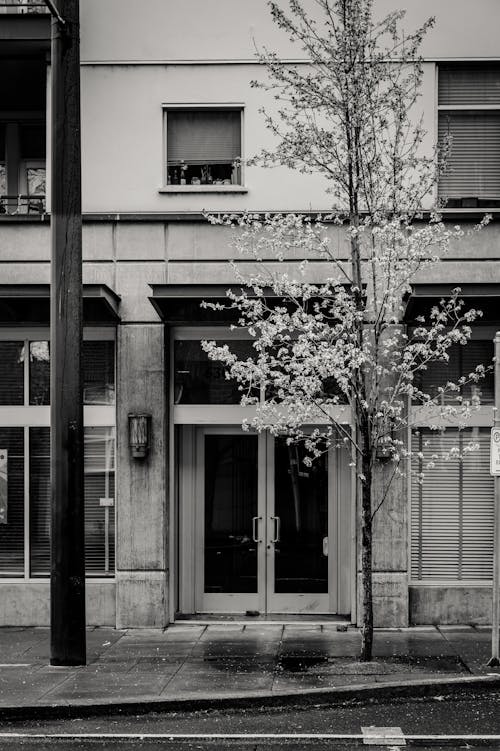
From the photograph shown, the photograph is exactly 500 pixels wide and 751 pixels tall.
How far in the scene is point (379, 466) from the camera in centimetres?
1366

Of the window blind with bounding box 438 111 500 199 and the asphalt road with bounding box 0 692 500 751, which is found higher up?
the window blind with bounding box 438 111 500 199

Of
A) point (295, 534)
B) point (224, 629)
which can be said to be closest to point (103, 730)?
point (224, 629)

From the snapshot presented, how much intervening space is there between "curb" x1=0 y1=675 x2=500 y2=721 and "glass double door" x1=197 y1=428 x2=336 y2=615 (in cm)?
418

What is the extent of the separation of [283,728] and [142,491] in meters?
5.43

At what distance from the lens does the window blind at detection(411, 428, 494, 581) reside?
13906mm

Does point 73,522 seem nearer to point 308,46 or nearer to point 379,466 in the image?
point 379,466

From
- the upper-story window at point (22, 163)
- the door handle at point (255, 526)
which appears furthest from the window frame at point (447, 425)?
the upper-story window at point (22, 163)

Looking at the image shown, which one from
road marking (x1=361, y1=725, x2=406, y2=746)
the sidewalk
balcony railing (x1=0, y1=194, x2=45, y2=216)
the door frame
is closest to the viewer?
road marking (x1=361, y1=725, x2=406, y2=746)

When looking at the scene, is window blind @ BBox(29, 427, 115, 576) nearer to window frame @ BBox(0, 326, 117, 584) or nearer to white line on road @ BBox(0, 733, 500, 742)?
window frame @ BBox(0, 326, 117, 584)

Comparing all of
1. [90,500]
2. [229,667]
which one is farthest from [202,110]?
[229,667]

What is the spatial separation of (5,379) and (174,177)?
146 inches

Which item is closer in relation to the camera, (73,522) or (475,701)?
(475,701)

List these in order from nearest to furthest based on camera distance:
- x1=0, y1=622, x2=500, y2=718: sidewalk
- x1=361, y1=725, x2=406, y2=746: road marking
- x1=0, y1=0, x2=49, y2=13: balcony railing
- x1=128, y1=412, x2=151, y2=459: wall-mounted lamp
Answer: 1. x1=361, y1=725, x2=406, y2=746: road marking
2. x1=0, y1=622, x2=500, y2=718: sidewalk
3. x1=128, y1=412, x2=151, y2=459: wall-mounted lamp
4. x1=0, y1=0, x2=49, y2=13: balcony railing

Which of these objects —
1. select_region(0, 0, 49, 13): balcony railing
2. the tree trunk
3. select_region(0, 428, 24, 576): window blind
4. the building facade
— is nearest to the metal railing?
the building facade
